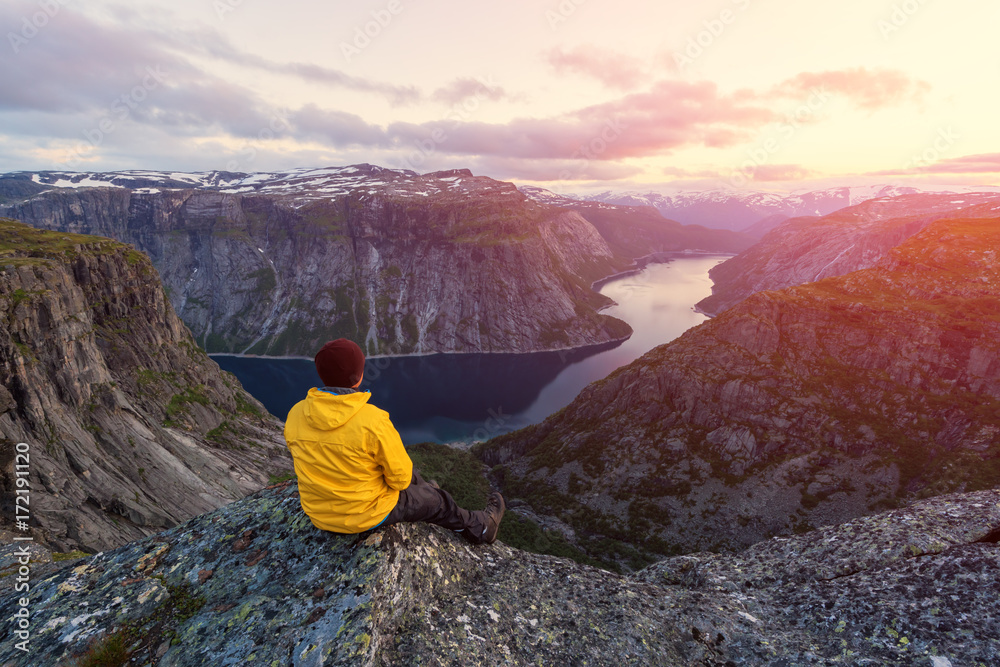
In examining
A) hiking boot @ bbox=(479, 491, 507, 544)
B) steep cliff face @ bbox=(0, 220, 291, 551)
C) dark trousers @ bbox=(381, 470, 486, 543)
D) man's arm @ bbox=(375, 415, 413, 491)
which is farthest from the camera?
steep cliff face @ bbox=(0, 220, 291, 551)

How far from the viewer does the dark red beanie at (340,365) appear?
6535 millimetres

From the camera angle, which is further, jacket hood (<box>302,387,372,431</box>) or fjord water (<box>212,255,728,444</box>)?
fjord water (<box>212,255,728,444</box>)

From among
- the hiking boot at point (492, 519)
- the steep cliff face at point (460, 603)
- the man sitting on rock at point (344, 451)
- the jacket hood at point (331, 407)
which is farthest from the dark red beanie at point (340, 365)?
the hiking boot at point (492, 519)

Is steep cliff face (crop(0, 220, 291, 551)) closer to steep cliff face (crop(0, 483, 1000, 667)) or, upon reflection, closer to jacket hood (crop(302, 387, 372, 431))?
steep cliff face (crop(0, 483, 1000, 667))

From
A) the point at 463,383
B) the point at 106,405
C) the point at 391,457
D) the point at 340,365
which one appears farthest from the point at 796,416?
the point at 463,383

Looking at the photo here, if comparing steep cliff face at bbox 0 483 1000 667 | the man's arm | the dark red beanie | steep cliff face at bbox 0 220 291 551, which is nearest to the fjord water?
steep cliff face at bbox 0 220 291 551

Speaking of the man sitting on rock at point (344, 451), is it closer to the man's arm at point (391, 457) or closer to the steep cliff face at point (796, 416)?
the man's arm at point (391, 457)

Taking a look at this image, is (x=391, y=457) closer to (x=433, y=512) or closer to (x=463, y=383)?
(x=433, y=512)

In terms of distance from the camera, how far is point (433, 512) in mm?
8039

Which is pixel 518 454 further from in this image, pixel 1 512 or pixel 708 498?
pixel 1 512

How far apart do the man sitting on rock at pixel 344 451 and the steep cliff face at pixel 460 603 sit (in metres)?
0.75

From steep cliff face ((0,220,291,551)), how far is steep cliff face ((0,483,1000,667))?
20.2m

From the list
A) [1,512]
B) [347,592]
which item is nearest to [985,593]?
[347,592]

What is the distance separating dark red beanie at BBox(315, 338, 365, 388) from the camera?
6.54 meters
